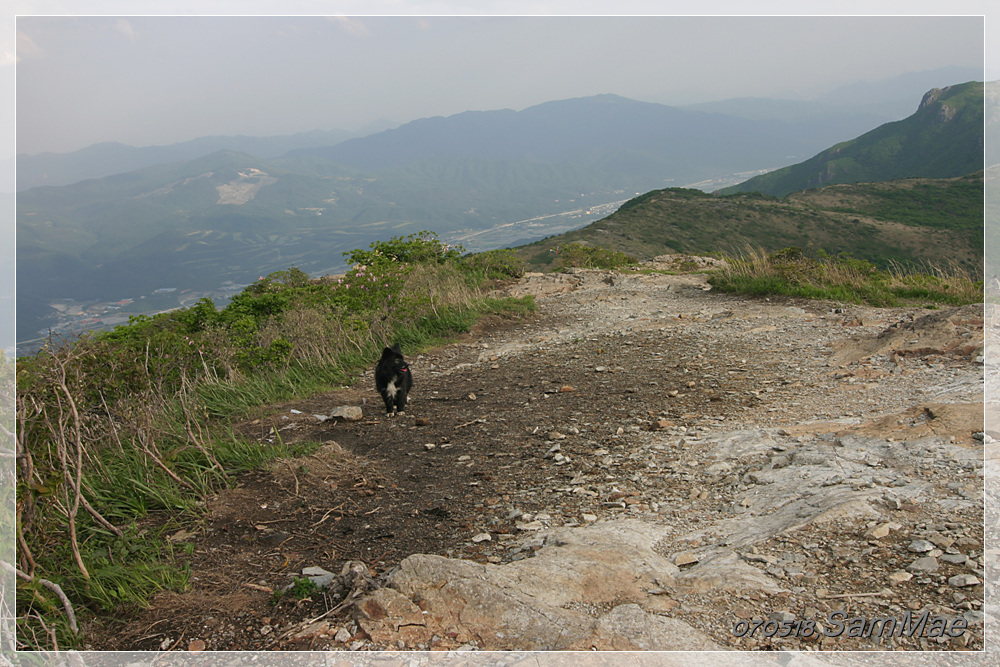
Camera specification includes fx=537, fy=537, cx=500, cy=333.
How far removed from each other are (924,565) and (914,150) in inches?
5054

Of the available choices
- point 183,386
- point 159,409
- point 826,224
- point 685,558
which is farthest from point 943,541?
point 826,224

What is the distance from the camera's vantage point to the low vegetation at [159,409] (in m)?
2.63

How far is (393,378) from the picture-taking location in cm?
558

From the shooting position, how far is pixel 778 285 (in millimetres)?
10180

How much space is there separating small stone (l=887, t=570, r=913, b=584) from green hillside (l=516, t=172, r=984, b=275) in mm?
39159

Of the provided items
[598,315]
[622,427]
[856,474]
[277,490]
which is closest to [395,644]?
[277,490]

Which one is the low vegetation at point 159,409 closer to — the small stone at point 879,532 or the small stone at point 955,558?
the small stone at point 879,532

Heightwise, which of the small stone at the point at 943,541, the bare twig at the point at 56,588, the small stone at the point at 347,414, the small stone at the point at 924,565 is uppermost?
the bare twig at the point at 56,588

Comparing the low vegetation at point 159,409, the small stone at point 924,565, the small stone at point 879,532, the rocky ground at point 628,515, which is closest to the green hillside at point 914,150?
the low vegetation at point 159,409

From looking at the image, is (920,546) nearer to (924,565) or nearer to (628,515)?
(924,565)

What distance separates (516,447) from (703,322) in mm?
5178

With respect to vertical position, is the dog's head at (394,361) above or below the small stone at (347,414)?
above

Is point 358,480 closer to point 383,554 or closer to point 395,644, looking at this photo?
point 383,554

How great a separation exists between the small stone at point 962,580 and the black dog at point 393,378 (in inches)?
175
